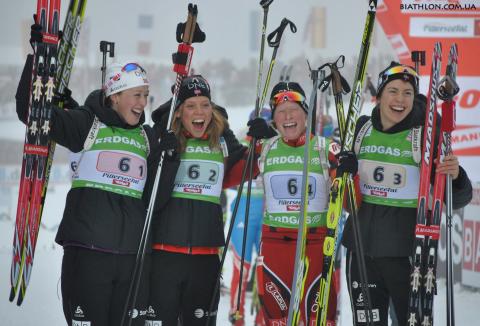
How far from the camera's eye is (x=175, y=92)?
12.5 ft

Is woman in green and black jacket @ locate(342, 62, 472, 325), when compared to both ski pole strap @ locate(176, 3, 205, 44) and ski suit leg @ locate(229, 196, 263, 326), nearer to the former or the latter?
ski pole strap @ locate(176, 3, 205, 44)

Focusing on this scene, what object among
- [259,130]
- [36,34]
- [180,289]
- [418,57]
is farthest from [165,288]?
[418,57]

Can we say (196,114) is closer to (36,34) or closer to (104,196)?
(104,196)

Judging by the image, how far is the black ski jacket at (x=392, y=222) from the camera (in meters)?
3.60

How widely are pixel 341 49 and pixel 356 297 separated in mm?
9697

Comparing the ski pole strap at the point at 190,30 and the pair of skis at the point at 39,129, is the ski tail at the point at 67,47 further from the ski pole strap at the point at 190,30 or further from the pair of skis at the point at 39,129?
the ski pole strap at the point at 190,30

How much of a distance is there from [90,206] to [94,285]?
33 centimetres

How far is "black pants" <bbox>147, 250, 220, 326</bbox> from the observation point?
12.2 ft

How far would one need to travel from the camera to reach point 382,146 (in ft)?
12.0

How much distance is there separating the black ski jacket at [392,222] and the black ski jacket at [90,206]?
0.96 meters

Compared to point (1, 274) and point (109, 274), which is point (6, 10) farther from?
point (109, 274)

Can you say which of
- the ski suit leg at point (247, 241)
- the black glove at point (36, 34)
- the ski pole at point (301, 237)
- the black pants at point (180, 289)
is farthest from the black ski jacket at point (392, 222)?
the ski suit leg at point (247, 241)

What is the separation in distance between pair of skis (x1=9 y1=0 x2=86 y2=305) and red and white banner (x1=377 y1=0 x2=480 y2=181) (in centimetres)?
299

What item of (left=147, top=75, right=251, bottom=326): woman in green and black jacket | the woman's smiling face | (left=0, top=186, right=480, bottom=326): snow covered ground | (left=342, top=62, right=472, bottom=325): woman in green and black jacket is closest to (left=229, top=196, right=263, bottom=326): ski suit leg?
(left=0, top=186, right=480, bottom=326): snow covered ground
